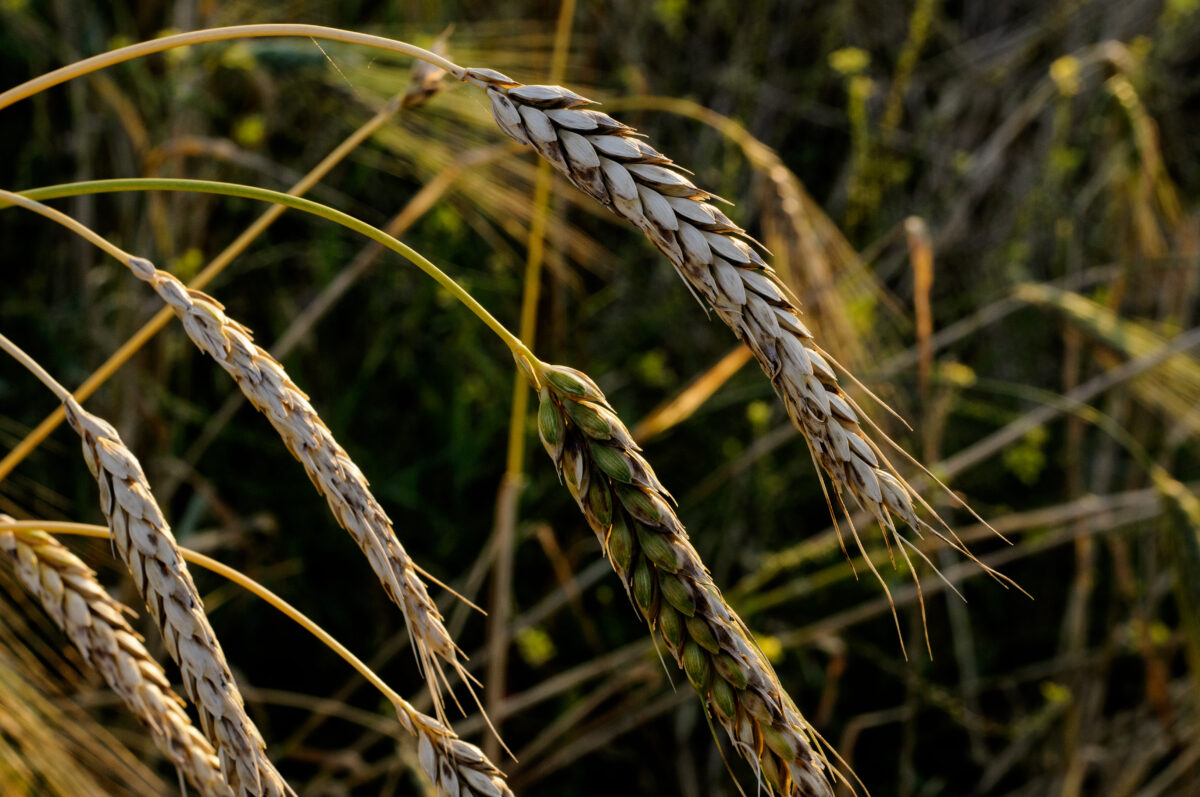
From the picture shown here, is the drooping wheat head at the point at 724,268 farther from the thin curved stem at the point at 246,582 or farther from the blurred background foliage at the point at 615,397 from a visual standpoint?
the blurred background foliage at the point at 615,397

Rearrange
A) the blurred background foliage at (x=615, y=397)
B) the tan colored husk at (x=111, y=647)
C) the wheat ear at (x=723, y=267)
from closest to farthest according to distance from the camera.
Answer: the wheat ear at (x=723, y=267)
the tan colored husk at (x=111, y=647)
the blurred background foliage at (x=615, y=397)

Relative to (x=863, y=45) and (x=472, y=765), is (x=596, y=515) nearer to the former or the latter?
(x=472, y=765)

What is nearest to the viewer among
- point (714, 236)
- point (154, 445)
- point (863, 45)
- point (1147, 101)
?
point (714, 236)

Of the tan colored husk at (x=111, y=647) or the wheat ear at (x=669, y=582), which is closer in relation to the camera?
the wheat ear at (x=669, y=582)

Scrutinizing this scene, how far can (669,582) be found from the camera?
513mm

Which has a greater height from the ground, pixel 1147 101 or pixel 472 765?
pixel 472 765

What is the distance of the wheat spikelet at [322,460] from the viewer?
1.63ft

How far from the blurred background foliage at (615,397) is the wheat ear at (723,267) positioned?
1.02 metres

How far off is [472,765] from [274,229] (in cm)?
252

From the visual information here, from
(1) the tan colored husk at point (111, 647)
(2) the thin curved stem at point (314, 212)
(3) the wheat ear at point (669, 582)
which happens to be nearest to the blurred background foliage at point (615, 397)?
(1) the tan colored husk at point (111, 647)

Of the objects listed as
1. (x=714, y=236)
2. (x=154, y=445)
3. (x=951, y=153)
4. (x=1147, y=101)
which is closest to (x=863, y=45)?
(x=951, y=153)

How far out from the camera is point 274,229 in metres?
2.79

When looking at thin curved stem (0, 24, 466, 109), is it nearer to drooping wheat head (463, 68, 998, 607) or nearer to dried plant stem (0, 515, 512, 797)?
drooping wheat head (463, 68, 998, 607)

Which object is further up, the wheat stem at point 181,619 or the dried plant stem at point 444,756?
the wheat stem at point 181,619
